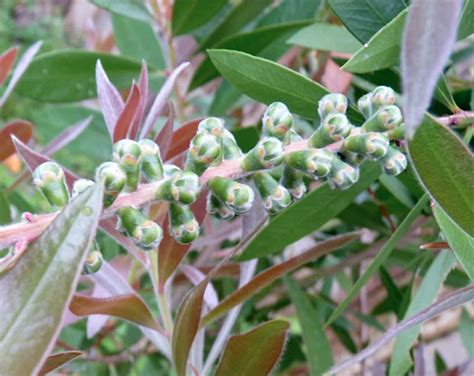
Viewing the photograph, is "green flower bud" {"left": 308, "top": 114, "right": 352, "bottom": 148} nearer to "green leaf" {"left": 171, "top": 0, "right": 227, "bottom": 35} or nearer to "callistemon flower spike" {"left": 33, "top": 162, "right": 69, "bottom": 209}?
"callistemon flower spike" {"left": 33, "top": 162, "right": 69, "bottom": 209}

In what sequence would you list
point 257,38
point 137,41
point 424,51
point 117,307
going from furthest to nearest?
point 137,41, point 257,38, point 117,307, point 424,51

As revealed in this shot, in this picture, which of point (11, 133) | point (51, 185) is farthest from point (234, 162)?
point (11, 133)

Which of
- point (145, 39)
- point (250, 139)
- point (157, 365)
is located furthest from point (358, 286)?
point (157, 365)

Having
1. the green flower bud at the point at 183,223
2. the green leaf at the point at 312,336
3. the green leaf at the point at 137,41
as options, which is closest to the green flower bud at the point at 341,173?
the green flower bud at the point at 183,223

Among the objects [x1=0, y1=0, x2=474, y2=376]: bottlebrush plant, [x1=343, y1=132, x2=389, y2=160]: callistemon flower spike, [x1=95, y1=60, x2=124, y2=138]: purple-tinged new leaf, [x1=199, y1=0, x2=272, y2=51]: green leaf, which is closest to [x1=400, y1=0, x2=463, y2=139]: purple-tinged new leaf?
[x1=0, y1=0, x2=474, y2=376]: bottlebrush plant

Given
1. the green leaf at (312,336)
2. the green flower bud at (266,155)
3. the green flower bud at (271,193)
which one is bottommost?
the green leaf at (312,336)

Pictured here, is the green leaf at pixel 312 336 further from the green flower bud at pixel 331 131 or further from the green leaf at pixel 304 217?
the green flower bud at pixel 331 131

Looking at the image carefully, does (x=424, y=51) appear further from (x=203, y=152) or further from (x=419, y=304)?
(x=419, y=304)
